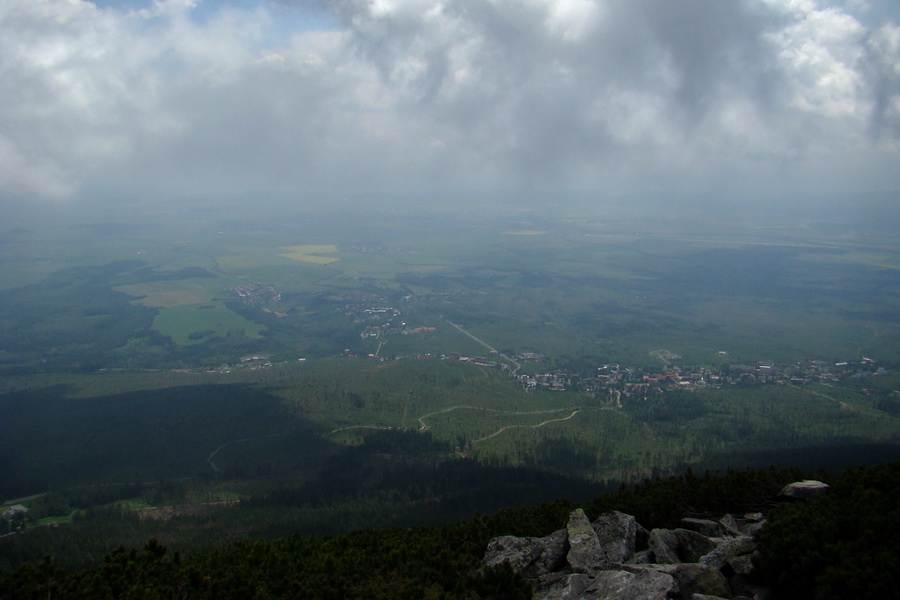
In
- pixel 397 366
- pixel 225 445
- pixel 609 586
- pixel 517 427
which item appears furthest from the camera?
pixel 397 366

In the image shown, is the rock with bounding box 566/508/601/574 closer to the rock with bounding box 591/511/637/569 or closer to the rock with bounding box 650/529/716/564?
the rock with bounding box 591/511/637/569

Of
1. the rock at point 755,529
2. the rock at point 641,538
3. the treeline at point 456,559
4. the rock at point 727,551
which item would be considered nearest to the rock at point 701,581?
the rock at point 727,551

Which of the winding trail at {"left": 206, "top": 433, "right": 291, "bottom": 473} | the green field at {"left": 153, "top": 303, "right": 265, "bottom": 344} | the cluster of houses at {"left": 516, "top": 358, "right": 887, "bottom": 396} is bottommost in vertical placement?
the cluster of houses at {"left": 516, "top": 358, "right": 887, "bottom": 396}

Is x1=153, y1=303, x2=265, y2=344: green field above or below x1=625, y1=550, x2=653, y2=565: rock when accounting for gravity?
below

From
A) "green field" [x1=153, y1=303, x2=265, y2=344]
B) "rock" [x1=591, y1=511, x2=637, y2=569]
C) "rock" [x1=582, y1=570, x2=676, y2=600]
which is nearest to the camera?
"rock" [x1=582, y1=570, x2=676, y2=600]

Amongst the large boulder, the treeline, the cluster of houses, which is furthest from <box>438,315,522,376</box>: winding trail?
the large boulder

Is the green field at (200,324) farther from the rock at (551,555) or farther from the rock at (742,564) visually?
the rock at (742,564)

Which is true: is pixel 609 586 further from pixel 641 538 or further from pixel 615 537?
pixel 641 538

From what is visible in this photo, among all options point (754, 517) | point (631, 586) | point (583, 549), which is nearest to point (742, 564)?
point (631, 586)
